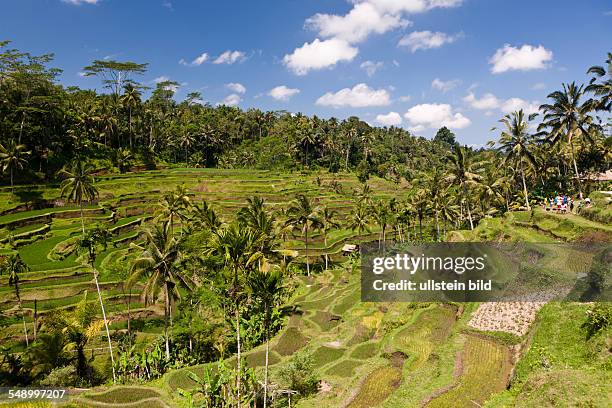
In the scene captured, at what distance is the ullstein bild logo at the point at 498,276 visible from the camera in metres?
22.6

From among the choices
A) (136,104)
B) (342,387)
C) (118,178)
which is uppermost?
(136,104)

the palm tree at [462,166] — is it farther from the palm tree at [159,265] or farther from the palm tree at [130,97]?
the palm tree at [130,97]

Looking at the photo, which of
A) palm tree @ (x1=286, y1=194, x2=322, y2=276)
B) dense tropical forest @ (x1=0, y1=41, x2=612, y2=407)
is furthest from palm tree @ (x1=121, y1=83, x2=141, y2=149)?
palm tree @ (x1=286, y1=194, x2=322, y2=276)

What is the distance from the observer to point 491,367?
20.8m

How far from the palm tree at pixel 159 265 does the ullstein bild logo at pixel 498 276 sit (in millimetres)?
17268

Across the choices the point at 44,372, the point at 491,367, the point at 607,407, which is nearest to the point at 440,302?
the point at 491,367

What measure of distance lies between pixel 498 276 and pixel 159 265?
26.3 metres

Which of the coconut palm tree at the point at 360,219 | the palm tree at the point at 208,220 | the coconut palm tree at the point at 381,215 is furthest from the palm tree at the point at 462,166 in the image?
the palm tree at the point at 208,220

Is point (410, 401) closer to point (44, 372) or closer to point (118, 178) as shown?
point (44, 372)

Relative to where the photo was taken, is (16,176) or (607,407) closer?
(607,407)

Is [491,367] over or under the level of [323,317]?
over

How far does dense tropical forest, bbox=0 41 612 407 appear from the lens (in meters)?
20.9

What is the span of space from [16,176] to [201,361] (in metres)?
53.5

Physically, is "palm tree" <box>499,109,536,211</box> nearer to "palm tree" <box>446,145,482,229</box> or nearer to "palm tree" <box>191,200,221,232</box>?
"palm tree" <box>446,145,482,229</box>
